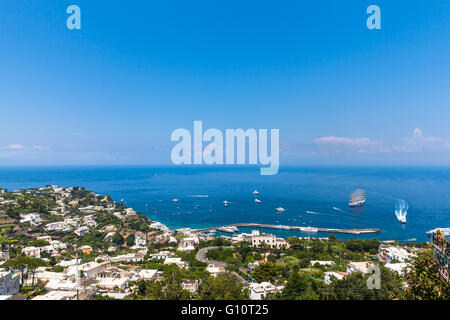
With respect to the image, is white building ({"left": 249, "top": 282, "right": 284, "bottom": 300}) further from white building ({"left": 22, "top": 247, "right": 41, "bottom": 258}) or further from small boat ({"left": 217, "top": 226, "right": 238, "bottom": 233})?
small boat ({"left": 217, "top": 226, "right": 238, "bottom": 233})

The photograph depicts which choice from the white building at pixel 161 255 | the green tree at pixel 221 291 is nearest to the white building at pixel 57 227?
the white building at pixel 161 255

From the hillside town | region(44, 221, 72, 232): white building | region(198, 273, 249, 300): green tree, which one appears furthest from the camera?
region(44, 221, 72, 232): white building

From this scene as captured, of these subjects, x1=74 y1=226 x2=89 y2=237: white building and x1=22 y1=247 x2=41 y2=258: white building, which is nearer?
x1=22 y1=247 x2=41 y2=258: white building

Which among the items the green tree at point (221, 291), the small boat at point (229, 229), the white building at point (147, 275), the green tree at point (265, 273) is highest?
the green tree at point (221, 291)

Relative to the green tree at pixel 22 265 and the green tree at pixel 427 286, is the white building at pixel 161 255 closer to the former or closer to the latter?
the green tree at pixel 22 265

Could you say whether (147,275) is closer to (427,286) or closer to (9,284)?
(9,284)

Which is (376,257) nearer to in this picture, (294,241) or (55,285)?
(294,241)

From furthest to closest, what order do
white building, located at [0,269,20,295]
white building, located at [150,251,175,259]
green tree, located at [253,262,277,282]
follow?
white building, located at [150,251,175,259]
green tree, located at [253,262,277,282]
white building, located at [0,269,20,295]

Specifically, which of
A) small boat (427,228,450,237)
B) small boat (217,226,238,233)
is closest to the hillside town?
small boat (427,228,450,237)
